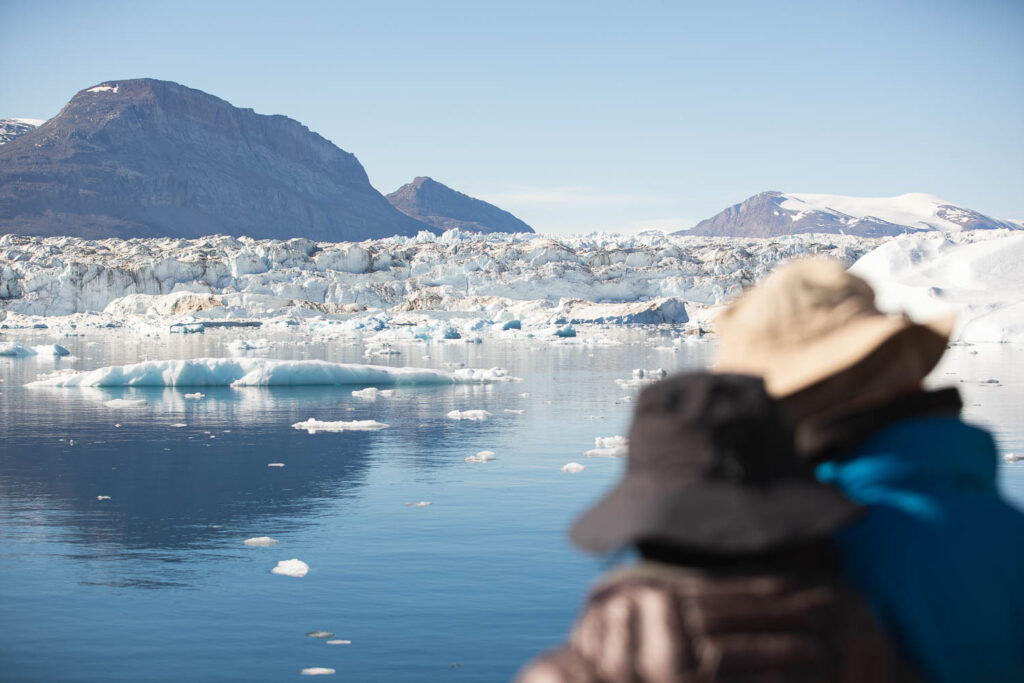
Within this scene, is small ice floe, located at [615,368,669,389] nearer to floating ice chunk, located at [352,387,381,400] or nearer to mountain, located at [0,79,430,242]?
floating ice chunk, located at [352,387,381,400]

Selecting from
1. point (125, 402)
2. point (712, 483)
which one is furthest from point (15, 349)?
point (712, 483)

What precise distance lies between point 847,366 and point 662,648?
0.48 m

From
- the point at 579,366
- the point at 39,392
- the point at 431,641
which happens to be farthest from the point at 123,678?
the point at 579,366

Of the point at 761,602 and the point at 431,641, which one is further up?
the point at 761,602

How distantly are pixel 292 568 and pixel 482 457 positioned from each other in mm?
3916

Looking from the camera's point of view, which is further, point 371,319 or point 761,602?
point 371,319

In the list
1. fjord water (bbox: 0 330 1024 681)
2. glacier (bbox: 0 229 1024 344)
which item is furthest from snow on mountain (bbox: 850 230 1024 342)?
fjord water (bbox: 0 330 1024 681)

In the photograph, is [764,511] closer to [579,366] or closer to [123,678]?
[123,678]

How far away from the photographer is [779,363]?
126 cm

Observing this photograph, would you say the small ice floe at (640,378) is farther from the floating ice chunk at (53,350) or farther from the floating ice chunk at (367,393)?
the floating ice chunk at (53,350)

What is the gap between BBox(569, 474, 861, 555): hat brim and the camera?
92cm

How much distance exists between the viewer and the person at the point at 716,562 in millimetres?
922

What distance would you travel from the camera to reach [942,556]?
3.64ft

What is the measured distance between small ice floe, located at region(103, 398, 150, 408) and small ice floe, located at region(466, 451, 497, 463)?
21.9 ft
